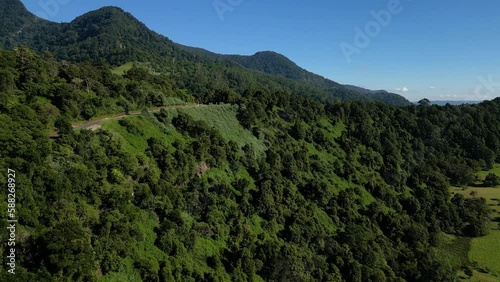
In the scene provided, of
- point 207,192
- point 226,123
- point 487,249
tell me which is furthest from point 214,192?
point 487,249

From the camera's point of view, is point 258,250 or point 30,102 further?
point 258,250

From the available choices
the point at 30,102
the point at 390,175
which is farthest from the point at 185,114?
the point at 390,175

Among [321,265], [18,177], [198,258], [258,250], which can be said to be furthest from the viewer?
[321,265]

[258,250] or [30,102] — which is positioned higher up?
[30,102]

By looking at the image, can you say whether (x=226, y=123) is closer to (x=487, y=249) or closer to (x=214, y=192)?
(x=214, y=192)

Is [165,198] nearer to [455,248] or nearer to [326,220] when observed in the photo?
[326,220]

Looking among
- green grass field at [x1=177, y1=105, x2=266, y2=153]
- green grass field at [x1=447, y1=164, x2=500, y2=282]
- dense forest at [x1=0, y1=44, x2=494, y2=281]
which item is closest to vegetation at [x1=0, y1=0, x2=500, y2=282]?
dense forest at [x1=0, y1=44, x2=494, y2=281]

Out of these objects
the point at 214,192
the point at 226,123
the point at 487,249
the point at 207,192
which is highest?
the point at 226,123

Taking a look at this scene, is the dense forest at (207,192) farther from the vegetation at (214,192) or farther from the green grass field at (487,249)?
the green grass field at (487,249)

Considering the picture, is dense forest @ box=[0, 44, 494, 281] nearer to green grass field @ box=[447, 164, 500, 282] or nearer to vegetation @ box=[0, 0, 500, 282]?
vegetation @ box=[0, 0, 500, 282]
